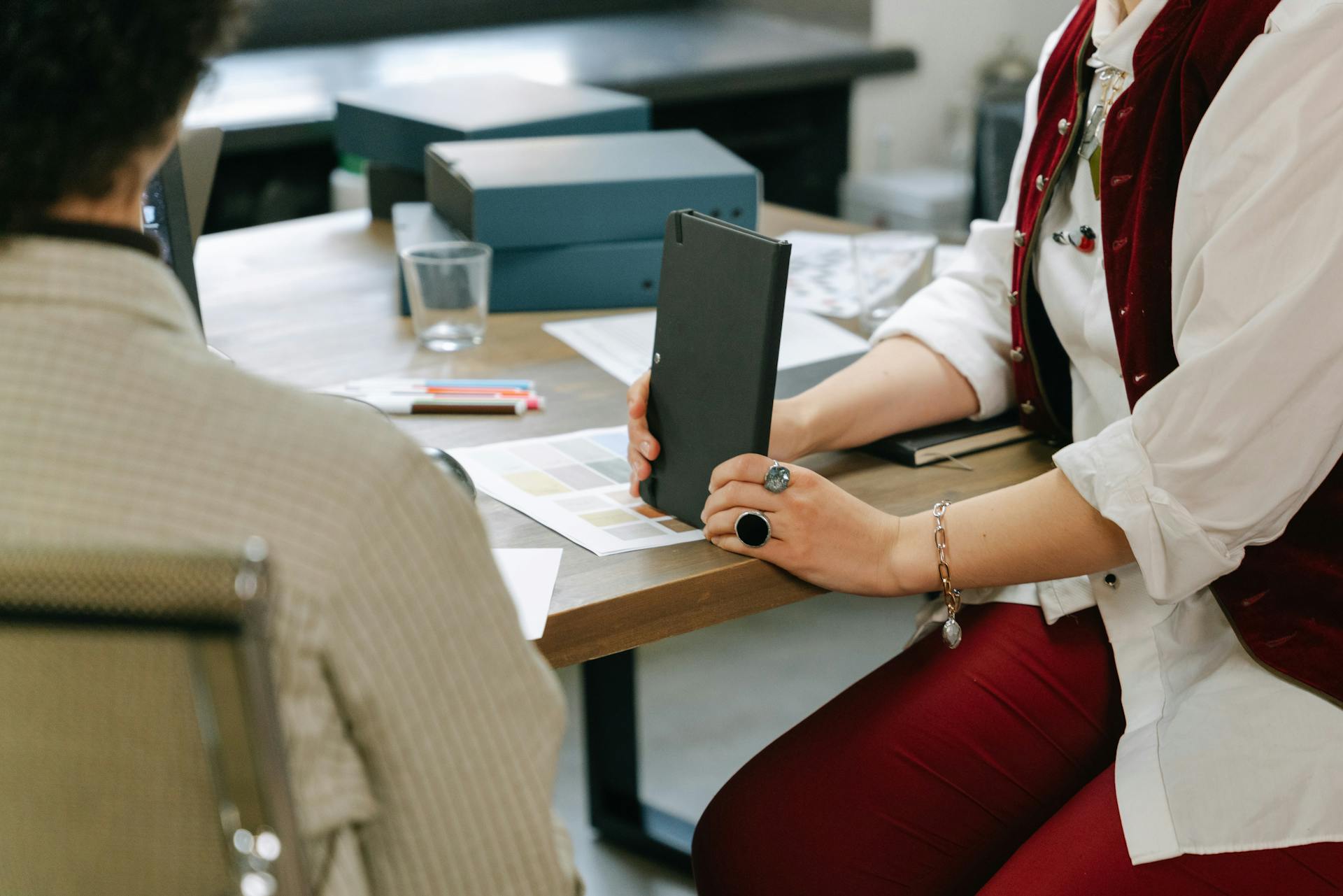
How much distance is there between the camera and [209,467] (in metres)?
0.52

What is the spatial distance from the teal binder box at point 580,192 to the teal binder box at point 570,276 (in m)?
0.01

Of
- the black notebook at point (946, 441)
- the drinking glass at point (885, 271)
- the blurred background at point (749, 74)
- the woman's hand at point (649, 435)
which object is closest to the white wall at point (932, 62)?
the blurred background at point (749, 74)

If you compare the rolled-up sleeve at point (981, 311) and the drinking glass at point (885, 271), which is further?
the drinking glass at point (885, 271)

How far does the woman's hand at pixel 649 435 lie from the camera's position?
1.01 meters

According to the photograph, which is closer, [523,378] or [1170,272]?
[1170,272]

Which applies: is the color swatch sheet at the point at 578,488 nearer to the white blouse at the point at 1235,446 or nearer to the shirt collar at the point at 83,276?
the white blouse at the point at 1235,446

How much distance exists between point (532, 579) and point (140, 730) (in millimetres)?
414

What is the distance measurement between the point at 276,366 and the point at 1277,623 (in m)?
0.90

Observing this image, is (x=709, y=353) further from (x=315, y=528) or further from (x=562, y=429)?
(x=315, y=528)

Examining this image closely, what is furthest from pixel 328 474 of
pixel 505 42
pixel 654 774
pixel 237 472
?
pixel 505 42

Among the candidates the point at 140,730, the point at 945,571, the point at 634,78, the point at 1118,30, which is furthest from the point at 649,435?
the point at 634,78

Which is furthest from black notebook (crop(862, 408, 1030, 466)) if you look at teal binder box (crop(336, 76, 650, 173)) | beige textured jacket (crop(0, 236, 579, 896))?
teal binder box (crop(336, 76, 650, 173))

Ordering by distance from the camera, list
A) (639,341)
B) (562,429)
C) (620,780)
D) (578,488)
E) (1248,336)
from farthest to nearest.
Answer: (620,780)
(639,341)
(562,429)
(578,488)
(1248,336)

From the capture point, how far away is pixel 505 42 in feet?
10.4
